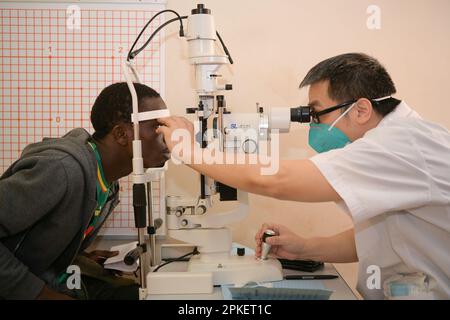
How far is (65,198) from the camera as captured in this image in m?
1.25

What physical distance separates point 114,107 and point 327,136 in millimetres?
734

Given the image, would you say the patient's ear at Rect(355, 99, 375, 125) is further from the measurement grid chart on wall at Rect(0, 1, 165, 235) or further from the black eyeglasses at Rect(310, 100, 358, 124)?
the measurement grid chart on wall at Rect(0, 1, 165, 235)

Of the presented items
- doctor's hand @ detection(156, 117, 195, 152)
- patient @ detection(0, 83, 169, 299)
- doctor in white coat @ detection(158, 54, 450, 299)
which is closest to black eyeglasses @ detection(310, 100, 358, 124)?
doctor in white coat @ detection(158, 54, 450, 299)

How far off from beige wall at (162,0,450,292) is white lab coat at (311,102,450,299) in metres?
0.79

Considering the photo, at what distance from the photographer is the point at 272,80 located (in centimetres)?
192

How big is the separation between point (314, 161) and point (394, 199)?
0.72ft

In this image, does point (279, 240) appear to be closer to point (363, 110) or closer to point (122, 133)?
point (363, 110)

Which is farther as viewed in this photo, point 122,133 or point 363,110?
point 122,133

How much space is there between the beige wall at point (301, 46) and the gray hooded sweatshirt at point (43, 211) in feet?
2.21

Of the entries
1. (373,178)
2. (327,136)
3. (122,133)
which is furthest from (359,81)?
(122,133)

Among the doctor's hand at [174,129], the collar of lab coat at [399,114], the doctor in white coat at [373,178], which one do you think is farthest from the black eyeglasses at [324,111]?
the doctor's hand at [174,129]

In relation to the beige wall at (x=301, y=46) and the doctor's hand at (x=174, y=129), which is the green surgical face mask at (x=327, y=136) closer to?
the doctor's hand at (x=174, y=129)

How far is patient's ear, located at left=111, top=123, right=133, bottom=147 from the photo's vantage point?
141 centimetres
